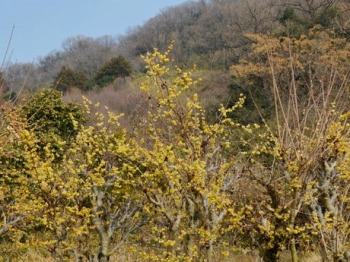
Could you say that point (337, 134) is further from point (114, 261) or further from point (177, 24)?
point (177, 24)

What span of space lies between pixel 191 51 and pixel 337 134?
4956 cm

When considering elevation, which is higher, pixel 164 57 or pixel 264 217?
pixel 164 57

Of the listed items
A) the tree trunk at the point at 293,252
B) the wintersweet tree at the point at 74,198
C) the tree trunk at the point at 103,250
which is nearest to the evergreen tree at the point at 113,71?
the wintersweet tree at the point at 74,198

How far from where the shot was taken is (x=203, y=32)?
2325 inches

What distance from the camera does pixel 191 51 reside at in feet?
180

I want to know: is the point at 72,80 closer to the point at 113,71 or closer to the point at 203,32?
the point at 113,71

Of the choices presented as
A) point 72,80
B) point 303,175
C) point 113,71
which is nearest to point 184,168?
point 303,175

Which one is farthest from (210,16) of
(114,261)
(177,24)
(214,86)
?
(114,261)

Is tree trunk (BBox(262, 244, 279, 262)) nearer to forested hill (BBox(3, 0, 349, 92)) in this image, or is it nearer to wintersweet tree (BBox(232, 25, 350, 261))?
wintersweet tree (BBox(232, 25, 350, 261))

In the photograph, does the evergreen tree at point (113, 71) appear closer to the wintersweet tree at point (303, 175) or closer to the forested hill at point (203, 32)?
the forested hill at point (203, 32)

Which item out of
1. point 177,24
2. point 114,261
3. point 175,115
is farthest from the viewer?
point 177,24

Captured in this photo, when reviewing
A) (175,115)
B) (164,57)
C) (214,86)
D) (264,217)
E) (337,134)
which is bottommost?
(214,86)

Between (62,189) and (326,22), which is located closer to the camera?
(62,189)

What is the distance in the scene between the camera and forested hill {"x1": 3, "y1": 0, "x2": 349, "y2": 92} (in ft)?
109
